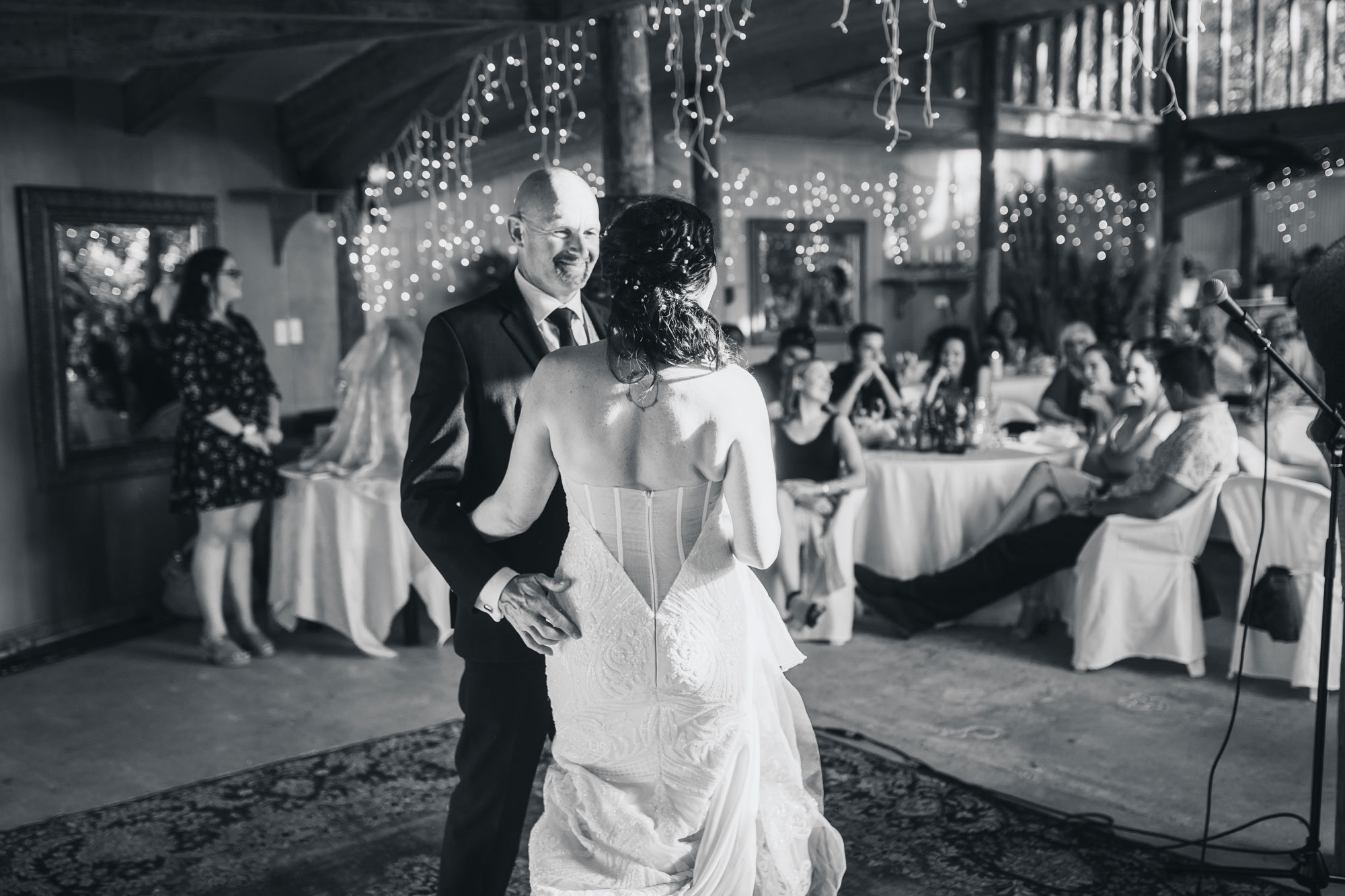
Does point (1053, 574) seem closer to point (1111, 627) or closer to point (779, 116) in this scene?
point (1111, 627)

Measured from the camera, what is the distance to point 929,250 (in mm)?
14516

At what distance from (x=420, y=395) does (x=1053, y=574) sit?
12.6 feet

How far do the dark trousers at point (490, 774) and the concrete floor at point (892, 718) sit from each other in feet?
6.14

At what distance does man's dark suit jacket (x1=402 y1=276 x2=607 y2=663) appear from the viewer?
86.9 inches

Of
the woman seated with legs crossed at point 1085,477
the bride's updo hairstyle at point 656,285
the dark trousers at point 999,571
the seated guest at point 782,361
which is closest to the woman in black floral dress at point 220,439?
the seated guest at point 782,361

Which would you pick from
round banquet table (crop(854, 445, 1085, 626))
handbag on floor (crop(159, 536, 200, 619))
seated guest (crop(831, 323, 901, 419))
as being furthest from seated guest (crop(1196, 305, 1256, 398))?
handbag on floor (crop(159, 536, 200, 619))

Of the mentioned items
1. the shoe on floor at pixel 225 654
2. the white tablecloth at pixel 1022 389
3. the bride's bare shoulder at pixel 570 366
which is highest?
the bride's bare shoulder at pixel 570 366

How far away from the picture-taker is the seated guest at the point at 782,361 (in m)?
6.42

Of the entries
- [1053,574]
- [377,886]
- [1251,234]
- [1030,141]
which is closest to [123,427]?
[377,886]

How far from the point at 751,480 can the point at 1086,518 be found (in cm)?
353

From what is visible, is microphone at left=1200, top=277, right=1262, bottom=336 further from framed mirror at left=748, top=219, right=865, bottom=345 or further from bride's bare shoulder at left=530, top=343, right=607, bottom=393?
framed mirror at left=748, top=219, right=865, bottom=345

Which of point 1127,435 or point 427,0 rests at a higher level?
point 427,0

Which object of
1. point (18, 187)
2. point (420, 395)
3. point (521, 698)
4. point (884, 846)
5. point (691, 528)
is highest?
point (18, 187)

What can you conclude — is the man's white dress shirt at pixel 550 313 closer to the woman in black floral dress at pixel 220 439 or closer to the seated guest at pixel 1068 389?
the woman in black floral dress at pixel 220 439
